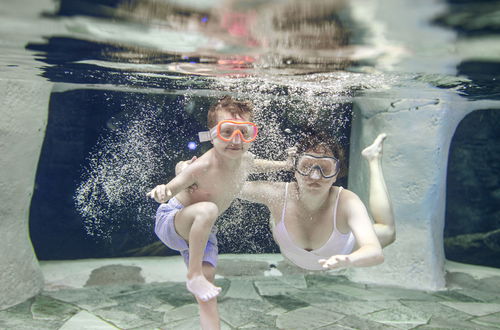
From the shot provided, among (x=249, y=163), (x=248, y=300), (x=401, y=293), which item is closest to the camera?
(x=249, y=163)

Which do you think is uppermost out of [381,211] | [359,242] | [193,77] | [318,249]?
[193,77]

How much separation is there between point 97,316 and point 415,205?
6.45 metres

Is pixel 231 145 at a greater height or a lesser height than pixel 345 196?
greater

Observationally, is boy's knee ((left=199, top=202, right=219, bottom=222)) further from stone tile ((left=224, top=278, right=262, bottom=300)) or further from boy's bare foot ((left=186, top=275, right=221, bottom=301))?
stone tile ((left=224, top=278, right=262, bottom=300))

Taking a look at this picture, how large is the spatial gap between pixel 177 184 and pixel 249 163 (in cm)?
147

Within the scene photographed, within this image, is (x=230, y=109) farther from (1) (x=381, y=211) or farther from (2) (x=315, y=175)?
(1) (x=381, y=211)

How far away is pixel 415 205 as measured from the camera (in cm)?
855

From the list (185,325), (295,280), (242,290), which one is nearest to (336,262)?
(185,325)

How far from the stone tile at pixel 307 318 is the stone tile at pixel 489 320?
7.35ft

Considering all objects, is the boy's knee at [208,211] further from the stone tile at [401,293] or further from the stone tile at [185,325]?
the stone tile at [401,293]

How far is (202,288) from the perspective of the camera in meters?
4.75

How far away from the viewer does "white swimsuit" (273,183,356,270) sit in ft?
17.8

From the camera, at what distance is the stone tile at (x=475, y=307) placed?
723cm

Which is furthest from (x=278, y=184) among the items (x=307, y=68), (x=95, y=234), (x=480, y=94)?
(x=95, y=234)
